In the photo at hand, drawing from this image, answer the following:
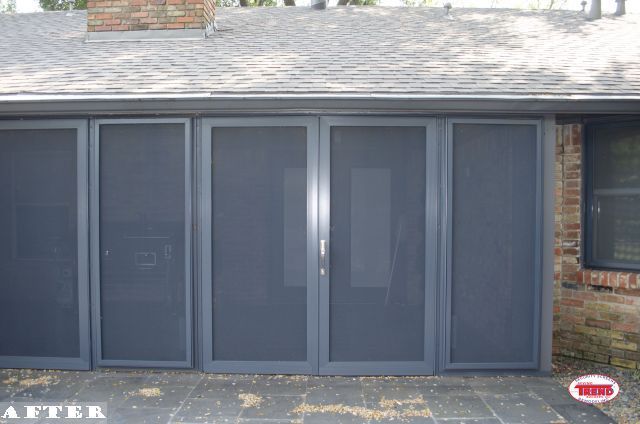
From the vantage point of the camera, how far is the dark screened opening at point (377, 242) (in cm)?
439

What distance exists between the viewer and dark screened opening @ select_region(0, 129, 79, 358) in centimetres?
454

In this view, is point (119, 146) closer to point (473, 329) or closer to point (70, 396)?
point (70, 396)

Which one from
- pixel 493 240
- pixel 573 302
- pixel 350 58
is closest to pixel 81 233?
pixel 350 58

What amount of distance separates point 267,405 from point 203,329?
1.00m

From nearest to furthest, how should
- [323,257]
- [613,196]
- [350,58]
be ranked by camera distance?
[323,257]
[613,196]
[350,58]

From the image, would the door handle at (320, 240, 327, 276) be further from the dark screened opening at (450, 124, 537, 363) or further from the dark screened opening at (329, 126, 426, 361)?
the dark screened opening at (450, 124, 537, 363)

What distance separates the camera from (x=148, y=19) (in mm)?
5898

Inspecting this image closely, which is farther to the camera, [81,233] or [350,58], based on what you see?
[350,58]

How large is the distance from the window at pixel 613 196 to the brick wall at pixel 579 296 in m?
0.12

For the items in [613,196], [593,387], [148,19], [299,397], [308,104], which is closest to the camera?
[593,387]

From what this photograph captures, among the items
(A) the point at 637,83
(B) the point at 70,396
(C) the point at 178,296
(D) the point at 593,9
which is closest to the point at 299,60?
(C) the point at 178,296

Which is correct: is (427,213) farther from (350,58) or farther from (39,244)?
(39,244)

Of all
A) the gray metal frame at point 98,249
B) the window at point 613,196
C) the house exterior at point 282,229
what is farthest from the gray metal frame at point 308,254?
the window at point 613,196

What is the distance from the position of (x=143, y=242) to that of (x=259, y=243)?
1077 mm
